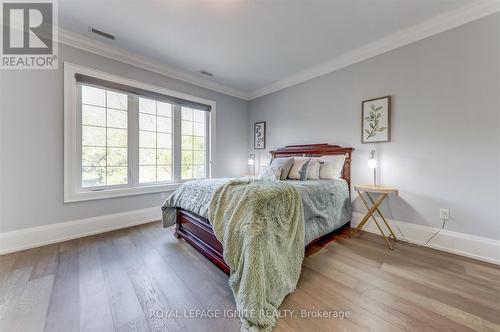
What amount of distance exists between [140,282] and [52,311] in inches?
20.8

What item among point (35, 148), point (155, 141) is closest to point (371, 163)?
point (155, 141)

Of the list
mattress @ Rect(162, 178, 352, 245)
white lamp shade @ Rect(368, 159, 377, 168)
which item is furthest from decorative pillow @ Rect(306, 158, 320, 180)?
white lamp shade @ Rect(368, 159, 377, 168)

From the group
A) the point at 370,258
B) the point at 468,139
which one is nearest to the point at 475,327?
the point at 370,258

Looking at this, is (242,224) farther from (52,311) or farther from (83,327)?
(52,311)

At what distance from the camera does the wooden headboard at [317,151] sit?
10.1 ft

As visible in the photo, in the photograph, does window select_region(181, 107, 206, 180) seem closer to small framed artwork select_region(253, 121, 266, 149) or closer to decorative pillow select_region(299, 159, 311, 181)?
small framed artwork select_region(253, 121, 266, 149)

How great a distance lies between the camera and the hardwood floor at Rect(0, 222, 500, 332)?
1.26 meters

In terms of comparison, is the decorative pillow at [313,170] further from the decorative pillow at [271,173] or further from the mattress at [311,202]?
the decorative pillow at [271,173]

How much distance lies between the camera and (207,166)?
162 inches

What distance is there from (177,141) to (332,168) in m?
2.72

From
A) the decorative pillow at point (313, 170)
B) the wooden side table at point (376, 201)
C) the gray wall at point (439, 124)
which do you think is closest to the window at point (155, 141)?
the decorative pillow at point (313, 170)

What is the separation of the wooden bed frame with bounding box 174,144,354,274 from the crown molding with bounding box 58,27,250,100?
7.33 ft

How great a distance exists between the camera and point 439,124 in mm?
2340

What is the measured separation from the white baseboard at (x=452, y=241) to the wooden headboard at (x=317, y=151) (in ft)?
2.92
